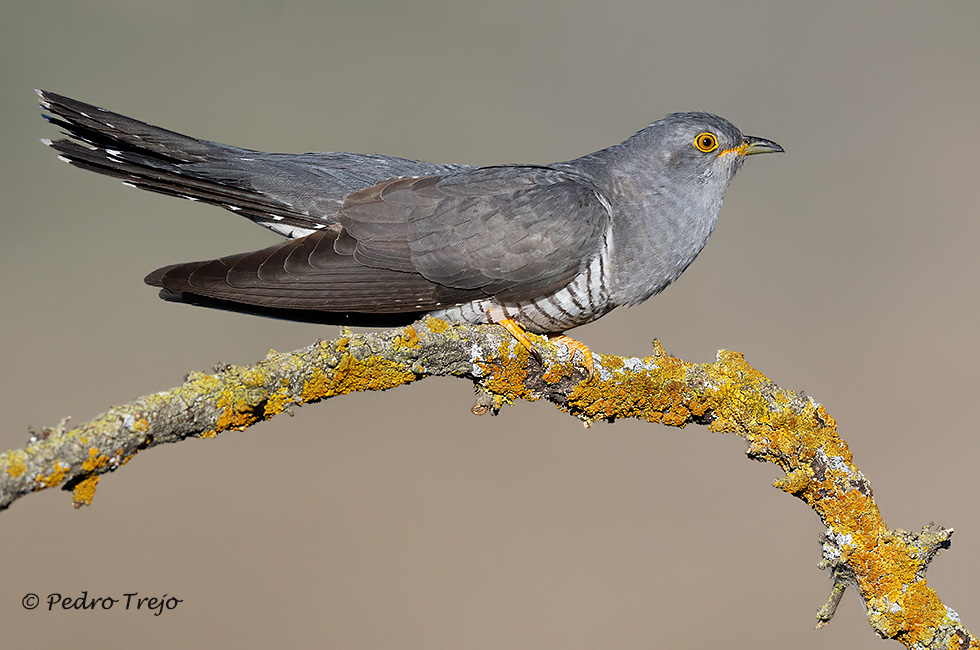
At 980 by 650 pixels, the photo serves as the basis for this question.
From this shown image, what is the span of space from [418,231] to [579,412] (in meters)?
0.98

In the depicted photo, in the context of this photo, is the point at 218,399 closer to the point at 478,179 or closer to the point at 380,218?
the point at 380,218

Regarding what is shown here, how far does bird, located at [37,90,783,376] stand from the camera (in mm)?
2967

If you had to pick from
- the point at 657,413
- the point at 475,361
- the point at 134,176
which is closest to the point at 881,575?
the point at 657,413

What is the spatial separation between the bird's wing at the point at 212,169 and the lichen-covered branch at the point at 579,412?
109 cm

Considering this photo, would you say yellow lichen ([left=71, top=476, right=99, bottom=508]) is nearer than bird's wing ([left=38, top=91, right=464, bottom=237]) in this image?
Yes

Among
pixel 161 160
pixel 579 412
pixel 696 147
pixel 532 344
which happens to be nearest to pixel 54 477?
pixel 532 344

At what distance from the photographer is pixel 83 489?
5.55 feet

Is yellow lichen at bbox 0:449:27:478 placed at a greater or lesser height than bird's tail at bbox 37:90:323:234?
lesser

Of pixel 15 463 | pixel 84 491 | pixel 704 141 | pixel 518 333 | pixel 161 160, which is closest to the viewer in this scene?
pixel 15 463

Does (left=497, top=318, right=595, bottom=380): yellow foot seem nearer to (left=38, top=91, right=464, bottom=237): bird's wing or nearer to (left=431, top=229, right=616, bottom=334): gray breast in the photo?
(left=431, top=229, right=616, bottom=334): gray breast

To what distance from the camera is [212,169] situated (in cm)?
313

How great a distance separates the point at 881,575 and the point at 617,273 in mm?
1444

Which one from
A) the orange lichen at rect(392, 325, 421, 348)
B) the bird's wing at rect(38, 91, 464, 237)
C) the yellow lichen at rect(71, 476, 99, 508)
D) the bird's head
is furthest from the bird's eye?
the yellow lichen at rect(71, 476, 99, 508)

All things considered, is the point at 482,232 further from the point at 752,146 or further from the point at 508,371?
the point at 752,146
